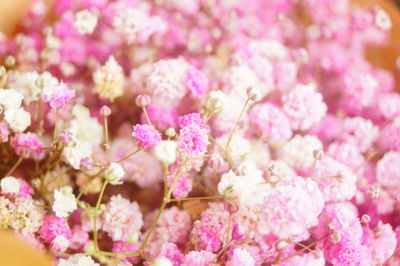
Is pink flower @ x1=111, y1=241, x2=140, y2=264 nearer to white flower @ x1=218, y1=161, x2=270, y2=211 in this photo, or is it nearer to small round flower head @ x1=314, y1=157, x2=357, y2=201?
white flower @ x1=218, y1=161, x2=270, y2=211

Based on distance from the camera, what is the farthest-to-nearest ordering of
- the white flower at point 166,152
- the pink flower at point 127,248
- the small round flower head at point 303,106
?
the small round flower head at point 303,106
the pink flower at point 127,248
the white flower at point 166,152

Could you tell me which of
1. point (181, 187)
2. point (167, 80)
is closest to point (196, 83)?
point (167, 80)

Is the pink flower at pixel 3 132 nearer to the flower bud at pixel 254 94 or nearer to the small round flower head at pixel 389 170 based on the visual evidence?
the flower bud at pixel 254 94

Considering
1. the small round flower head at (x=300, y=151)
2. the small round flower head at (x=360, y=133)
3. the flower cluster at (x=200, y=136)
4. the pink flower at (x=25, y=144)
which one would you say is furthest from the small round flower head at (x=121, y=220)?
the small round flower head at (x=360, y=133)

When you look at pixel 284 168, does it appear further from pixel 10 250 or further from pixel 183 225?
pixel 10 250

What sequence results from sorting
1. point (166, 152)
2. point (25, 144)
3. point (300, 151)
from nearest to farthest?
point (166, 152), point (25, 144), point (300, 151)

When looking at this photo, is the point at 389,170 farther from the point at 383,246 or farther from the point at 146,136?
the point at 146,136

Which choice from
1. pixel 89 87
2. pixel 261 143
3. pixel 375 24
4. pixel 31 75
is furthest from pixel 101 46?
pixel 375 24
